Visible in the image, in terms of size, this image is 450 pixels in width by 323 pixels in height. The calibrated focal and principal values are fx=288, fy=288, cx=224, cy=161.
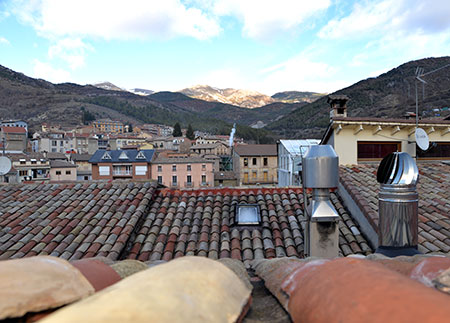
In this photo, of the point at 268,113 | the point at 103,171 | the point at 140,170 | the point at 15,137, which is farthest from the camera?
the point at 268,113

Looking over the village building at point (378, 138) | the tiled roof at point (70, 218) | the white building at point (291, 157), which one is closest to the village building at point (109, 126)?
the white building at point (291, 157)

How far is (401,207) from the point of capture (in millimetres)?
3980

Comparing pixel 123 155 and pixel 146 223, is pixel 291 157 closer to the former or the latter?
pixel 146 223

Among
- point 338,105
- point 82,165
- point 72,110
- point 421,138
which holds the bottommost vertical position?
point 82,165

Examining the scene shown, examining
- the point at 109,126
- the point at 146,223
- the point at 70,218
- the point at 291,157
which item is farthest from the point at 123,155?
the point at 109,126

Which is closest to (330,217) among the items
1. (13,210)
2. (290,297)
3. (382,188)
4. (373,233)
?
(382,188)

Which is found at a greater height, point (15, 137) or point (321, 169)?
point (15, 137)

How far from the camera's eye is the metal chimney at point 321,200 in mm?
4477

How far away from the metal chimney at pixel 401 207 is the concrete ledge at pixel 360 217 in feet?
5.70

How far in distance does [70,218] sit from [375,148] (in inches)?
409

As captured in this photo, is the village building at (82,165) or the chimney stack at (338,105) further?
the village building at (82,165)

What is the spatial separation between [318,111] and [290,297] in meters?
98.7

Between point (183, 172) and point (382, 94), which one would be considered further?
point (382, 94)

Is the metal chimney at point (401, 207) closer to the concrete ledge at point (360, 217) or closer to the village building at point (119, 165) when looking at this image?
the concrete ledge at point (360, 217)
